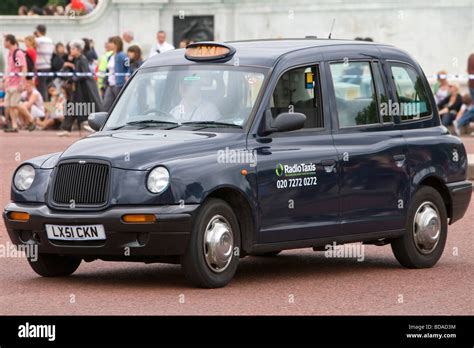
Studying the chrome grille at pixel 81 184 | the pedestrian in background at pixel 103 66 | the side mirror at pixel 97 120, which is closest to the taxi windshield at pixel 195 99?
the side mirror at pixel 97 120

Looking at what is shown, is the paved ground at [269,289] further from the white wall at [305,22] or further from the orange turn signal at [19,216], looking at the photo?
the white wall at [305,22]

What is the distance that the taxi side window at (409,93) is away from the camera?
41.7 feet

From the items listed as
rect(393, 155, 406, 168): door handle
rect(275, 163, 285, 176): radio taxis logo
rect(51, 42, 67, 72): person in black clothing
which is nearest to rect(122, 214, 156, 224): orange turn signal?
rect(275, 163, 285, 176): radio taxis logo

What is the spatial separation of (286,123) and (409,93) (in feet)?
6.59

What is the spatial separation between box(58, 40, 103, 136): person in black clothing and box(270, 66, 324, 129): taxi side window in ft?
58.6

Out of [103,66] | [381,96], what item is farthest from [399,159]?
[103,66]

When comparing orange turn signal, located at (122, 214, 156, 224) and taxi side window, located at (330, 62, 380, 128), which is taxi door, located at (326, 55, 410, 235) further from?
orange turn signal, located at (122, 214, 156, 224)

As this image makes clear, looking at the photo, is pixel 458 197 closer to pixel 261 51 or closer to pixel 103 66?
pixel 261 51

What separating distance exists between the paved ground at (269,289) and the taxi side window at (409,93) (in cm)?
128

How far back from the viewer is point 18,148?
2681 cm

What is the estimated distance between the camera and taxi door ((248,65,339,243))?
11.1m

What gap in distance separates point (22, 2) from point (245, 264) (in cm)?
5566
